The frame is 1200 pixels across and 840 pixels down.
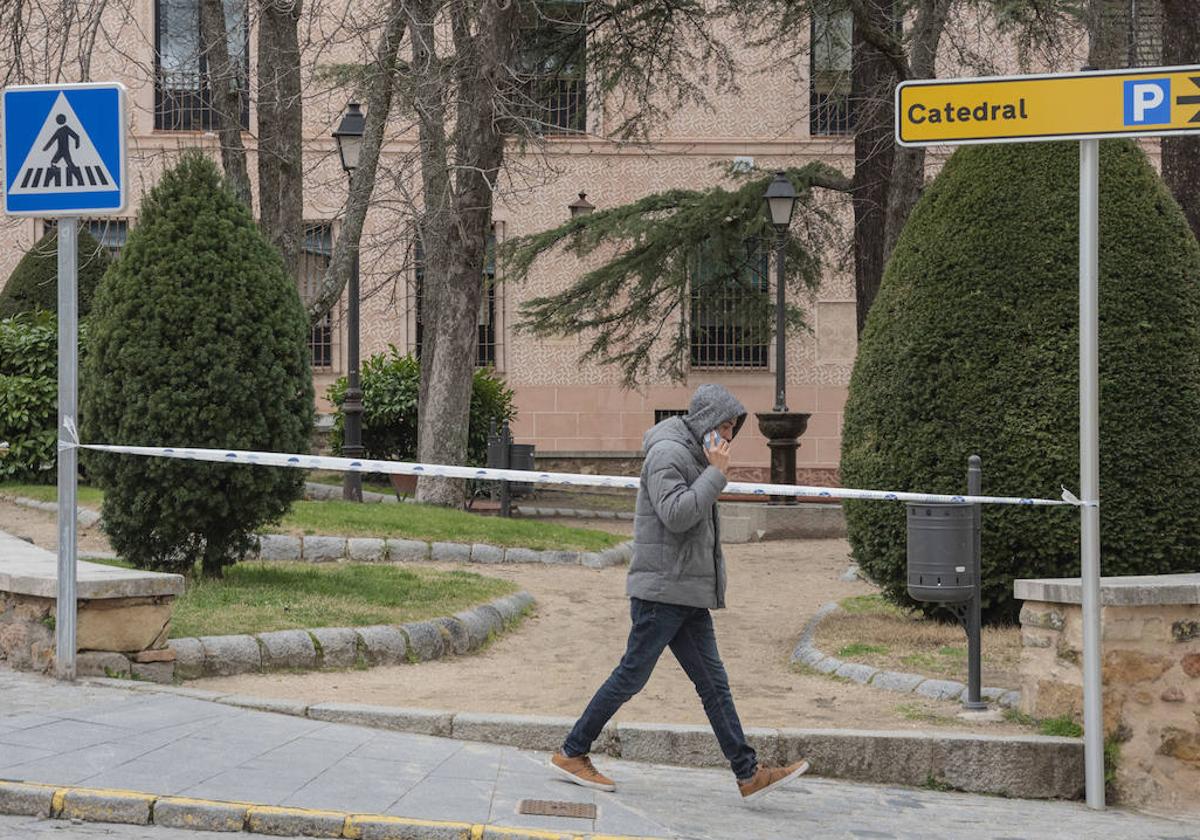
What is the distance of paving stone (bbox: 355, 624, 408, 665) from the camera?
9094 mm

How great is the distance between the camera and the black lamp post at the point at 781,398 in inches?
754

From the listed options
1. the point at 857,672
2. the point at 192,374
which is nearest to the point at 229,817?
the point at 857,672

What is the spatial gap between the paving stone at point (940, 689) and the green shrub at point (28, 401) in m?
11.7

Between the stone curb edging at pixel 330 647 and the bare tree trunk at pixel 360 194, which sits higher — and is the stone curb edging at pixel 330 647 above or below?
below

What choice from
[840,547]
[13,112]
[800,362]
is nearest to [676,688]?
[13,112]

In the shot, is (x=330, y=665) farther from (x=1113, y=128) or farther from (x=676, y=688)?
(x=1113, y=128)

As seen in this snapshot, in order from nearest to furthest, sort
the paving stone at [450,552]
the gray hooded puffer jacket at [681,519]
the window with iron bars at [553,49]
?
1. the gray hooded puffer jacket at [681,519]
2. the paving stone at [450,552]
3. the window with iron bars at [553,49]

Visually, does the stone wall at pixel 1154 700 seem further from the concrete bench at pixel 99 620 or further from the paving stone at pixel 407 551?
the paving stone at pixel 407 551

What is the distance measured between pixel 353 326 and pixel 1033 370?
11.1 meters

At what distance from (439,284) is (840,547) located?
6273mm

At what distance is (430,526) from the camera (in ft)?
49.9

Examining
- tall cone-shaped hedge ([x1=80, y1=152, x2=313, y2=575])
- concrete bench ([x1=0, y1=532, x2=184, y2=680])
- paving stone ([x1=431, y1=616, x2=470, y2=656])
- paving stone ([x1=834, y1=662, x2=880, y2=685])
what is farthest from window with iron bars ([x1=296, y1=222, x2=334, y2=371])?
concrete bench ([x1=0, y1=532, x2=184, y2=680])

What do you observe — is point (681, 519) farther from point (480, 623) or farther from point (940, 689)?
point (480, 623)

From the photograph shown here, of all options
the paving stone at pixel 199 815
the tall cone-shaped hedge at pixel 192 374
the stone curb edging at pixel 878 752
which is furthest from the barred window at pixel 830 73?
the paving stone at pixel 199 815
